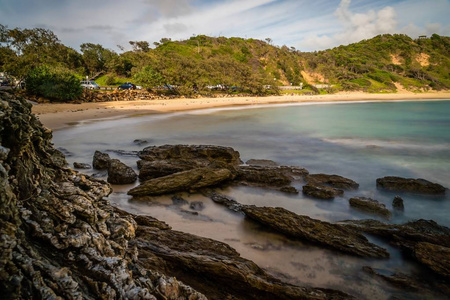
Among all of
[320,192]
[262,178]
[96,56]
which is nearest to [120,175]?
[262,178]

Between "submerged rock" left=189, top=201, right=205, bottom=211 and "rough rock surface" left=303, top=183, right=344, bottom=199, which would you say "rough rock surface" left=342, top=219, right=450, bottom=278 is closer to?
"rough rock surface" left=303, top=183, right=344, bottom=199

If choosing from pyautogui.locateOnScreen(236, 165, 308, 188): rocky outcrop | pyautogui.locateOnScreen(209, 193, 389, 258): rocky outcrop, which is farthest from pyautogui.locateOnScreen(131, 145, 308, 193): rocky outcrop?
pyautogui.locateOnScreen(209, 193, 389, 258): rocky outcrop

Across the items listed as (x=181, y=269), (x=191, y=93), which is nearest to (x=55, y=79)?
(x=191, y=93)

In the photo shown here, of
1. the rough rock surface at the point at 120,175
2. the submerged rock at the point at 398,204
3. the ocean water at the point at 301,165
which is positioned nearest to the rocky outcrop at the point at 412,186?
the ocean water at the point at 301,165

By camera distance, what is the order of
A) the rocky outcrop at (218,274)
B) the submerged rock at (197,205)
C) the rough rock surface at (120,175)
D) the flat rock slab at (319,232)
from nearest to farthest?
the rocky outcrop at (218,274) → the flat rock slab at (319,232) → the submerged rock at (197,205) → the rough rock surface at (120,175)

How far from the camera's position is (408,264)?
4.33 m

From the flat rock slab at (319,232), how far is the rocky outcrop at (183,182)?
1.95 meters

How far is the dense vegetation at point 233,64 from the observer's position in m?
28.0

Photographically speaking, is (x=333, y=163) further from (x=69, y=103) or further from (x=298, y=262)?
(x=69, y=103)

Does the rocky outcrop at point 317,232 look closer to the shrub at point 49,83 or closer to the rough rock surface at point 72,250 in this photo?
the rough rock surface at point 72,250

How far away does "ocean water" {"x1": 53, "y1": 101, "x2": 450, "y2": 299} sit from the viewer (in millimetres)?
4188

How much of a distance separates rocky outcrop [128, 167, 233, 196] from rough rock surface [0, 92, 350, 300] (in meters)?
2.99

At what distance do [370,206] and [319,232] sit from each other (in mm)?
2472

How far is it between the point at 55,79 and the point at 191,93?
68.1 feet
